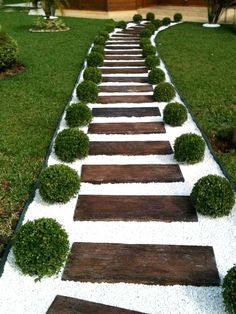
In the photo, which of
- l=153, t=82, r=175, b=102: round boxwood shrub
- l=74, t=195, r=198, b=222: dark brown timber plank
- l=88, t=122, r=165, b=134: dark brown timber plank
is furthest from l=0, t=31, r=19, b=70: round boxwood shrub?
l=74, t=195, r=198, b=222: dark brown timber plank

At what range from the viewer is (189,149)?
350 inches

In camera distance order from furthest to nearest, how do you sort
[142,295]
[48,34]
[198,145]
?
[48,34]
[198,145]
[142,295]

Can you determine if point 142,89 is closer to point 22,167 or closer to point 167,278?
point 22,167

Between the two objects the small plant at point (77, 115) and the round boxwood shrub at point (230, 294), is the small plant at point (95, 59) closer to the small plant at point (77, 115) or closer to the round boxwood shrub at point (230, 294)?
the small plant at point (77, 115)

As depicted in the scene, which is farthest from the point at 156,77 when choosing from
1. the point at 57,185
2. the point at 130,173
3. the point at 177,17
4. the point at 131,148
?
the point at 177,17

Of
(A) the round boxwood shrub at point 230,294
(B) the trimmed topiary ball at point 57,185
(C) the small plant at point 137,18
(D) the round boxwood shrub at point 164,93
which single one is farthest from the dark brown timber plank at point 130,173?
(C) the small plant at point 137,18

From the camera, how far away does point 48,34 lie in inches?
1048

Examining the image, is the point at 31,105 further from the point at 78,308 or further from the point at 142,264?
the point at 78,308

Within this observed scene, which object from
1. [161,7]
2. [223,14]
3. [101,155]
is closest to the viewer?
[101,155]

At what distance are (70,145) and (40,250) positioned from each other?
370cm

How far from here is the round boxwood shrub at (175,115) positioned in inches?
437

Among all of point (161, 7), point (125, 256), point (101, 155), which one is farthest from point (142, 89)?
point (161, 7)

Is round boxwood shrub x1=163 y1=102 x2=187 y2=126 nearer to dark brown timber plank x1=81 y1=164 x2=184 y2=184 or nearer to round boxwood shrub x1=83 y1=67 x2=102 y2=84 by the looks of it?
dark brown timber plank x1=81 y1=164 x2=184 y2=184

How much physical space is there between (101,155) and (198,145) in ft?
7.83
